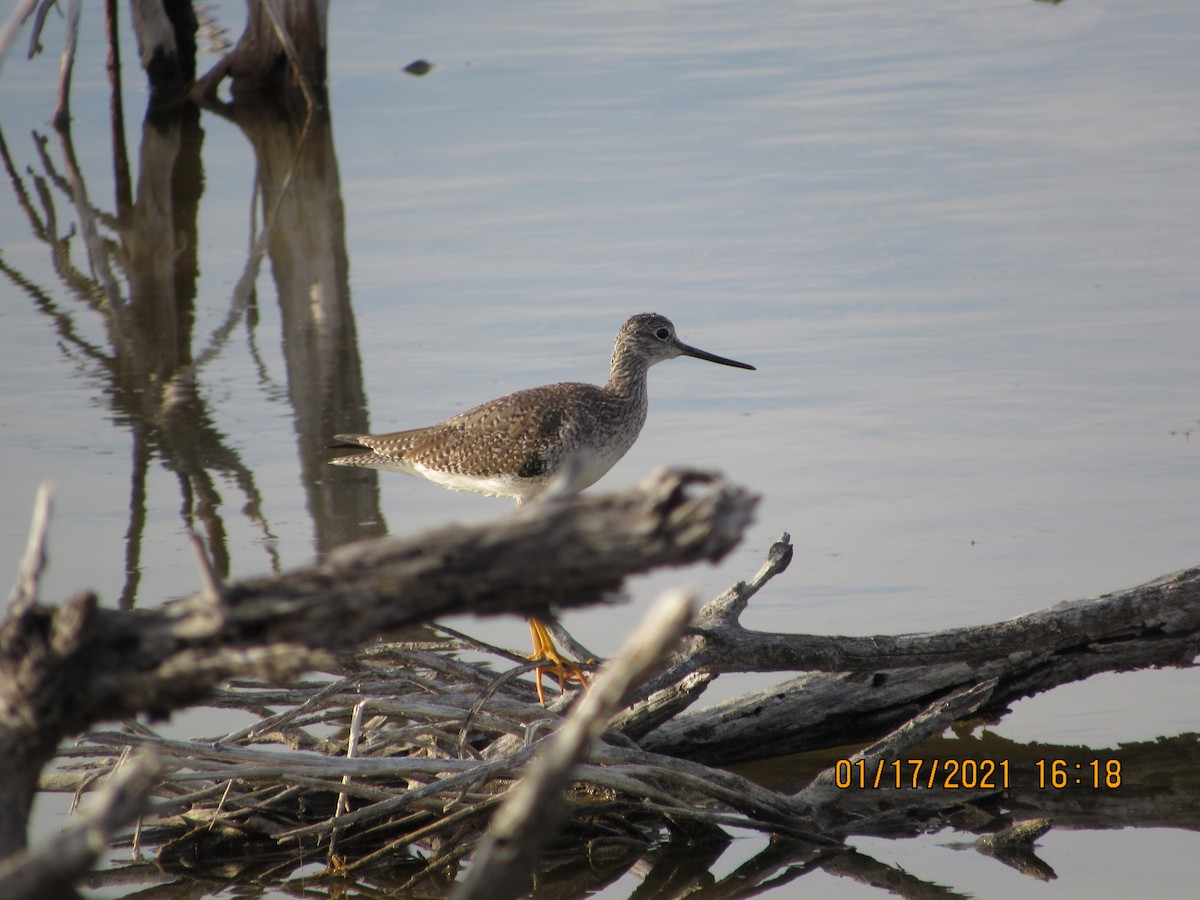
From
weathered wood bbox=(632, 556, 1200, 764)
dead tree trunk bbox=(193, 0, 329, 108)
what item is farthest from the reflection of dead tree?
weathered wood bbox=(632, 556, 1200, 764)

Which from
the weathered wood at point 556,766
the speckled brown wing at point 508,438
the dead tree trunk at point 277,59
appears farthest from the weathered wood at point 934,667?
the dead tree trunk at point 277,59

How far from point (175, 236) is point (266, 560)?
21.0ft

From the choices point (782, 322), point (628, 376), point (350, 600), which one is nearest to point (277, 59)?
point (782, 322)

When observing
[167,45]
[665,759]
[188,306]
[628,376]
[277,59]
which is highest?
[167,45]

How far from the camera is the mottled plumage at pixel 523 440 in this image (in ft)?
21.3

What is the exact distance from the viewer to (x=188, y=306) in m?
10.7

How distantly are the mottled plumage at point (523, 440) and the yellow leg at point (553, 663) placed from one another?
0.74 metres

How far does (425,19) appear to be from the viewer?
20891mm

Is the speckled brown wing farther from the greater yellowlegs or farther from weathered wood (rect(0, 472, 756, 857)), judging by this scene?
weathered wood (rect(0, 472, 756, 857))

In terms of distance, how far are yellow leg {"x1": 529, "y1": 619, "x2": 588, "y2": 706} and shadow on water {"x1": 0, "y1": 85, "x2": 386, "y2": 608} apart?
1.36 meters

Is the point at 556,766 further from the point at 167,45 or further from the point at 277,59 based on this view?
the point at 167,45

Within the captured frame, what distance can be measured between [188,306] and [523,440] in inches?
193

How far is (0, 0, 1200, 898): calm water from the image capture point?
6363 mm

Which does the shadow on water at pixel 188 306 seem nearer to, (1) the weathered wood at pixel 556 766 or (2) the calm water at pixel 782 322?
(2) the calm water at pixel 782 322
